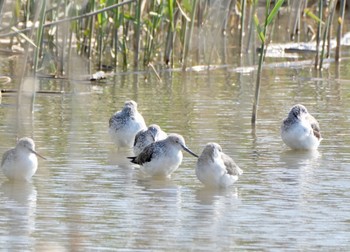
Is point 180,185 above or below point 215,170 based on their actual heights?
below

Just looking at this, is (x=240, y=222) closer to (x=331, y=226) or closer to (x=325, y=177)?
(x=331, y=226)

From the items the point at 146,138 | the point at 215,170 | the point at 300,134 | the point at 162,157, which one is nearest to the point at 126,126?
the point at 146,138

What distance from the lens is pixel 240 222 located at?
7512mm

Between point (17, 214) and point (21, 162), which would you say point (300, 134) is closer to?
point (21, 162)

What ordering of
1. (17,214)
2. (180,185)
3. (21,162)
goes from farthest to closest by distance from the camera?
(180,185), (21,162), (17,214)

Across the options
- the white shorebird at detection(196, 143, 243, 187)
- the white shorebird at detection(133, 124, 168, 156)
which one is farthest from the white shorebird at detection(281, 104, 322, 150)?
the white shorebird at detection(196, 143, 243, 187)

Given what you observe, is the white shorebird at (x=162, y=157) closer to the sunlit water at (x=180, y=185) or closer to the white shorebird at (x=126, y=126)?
the sunlit water at (x=180, y=185)

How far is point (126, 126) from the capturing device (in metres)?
10.7

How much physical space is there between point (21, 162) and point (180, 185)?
140 cm

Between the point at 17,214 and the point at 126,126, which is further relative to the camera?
the point at 126,126

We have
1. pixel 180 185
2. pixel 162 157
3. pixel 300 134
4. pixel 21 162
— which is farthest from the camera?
pixel 300 134

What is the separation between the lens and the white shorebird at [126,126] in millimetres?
10672

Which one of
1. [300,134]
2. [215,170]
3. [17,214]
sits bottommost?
[17,214]

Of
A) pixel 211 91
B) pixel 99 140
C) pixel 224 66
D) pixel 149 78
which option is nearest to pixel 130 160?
pixel 99 140
